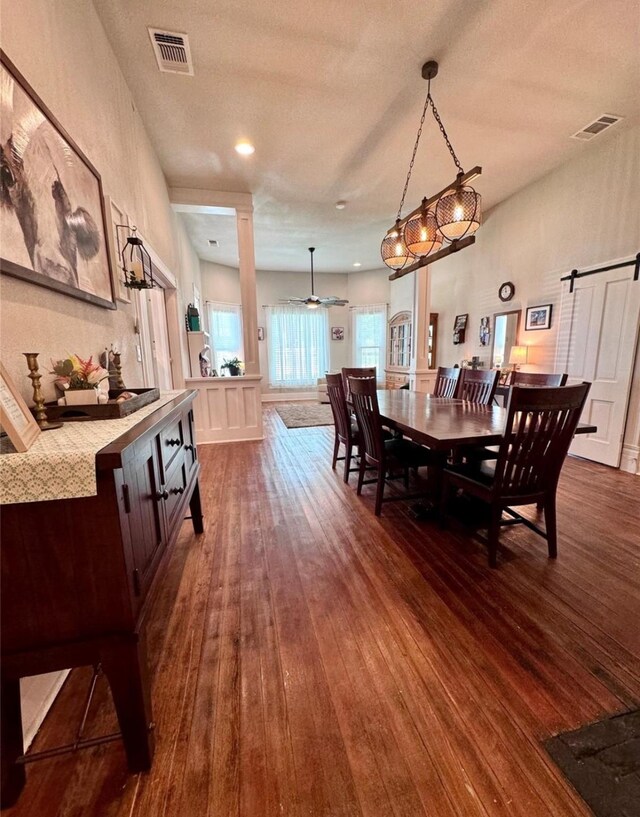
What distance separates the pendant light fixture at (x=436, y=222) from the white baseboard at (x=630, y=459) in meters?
2.73

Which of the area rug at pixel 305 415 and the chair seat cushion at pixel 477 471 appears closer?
the chair seat cushion at pixel 477 471

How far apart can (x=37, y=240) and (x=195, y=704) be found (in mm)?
1805

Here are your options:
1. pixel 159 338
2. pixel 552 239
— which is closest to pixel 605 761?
pixel 159 338

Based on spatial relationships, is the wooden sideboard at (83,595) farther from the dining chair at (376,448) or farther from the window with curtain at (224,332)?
the window with curtain at (224,332)

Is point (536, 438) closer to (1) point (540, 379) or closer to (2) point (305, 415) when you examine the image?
(1) point (540, 379)

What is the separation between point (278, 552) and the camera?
204cm

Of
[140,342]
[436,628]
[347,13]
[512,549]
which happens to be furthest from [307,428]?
[347,13]

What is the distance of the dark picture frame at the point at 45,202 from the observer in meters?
1.11

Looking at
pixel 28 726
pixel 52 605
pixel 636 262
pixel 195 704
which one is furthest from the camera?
pixel 636 262

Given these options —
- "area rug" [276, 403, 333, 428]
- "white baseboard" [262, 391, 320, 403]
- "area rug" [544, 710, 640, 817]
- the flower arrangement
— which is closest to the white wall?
"area rug" [276, 403, 333, 428]

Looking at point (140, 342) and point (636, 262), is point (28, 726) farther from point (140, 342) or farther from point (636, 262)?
point (636, 262)

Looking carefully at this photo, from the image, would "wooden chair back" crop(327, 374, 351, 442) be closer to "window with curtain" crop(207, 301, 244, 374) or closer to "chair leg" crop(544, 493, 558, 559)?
"chair leg" crop(544, 493, 558, 559)

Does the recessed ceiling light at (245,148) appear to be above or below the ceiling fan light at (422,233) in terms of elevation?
above

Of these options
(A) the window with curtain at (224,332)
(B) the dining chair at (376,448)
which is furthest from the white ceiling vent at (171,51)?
(A) the window with curtain at (224,332)
